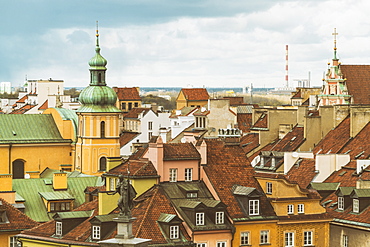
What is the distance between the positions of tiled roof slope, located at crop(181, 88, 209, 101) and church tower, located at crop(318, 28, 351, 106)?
70.9 metres

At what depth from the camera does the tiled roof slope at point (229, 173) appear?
211ft

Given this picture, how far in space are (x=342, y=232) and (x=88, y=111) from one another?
54517mm

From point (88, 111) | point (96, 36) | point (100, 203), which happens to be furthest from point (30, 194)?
point (96, 36)

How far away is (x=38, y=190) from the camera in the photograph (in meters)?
82.9

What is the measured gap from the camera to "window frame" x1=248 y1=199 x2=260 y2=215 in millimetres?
63844

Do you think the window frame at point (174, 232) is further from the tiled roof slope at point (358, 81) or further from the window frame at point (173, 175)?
the tiled roof slope at point (358, 81)

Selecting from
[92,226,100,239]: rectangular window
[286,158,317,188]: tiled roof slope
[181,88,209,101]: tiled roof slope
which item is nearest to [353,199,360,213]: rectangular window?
[286,158,317,188]: tiled roof slope

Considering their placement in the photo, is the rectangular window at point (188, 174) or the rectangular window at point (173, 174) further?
the rectangular window at point (188, 174)

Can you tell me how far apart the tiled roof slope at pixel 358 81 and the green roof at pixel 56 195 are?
3586 cm

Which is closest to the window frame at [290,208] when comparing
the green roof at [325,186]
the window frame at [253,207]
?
the window frame at [253,207]

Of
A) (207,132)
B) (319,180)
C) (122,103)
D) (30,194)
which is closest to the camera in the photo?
(319,180)

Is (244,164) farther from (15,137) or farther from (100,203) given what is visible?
(15,137)

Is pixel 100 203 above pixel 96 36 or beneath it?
beneath

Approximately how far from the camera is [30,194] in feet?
270
